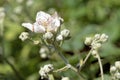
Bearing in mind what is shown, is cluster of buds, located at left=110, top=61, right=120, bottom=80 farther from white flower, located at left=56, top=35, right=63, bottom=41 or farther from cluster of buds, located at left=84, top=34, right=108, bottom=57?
white flower, located at left=56, top=35, right=63, bottom=41

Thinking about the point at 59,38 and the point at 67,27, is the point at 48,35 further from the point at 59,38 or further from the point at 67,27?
the point at 67,27

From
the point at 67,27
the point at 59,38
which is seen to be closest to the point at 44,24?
the point at 59,38

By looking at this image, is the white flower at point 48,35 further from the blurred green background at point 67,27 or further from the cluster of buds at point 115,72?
the blurred green background at point 67,27

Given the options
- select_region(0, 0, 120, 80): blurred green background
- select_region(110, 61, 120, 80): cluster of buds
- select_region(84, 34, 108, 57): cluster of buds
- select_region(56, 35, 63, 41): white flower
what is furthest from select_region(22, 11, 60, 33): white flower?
select_region(0, 0, 120, 80): blurred green background

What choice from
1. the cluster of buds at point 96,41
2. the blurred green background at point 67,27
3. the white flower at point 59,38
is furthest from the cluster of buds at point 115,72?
the blurred green background at point 67,27

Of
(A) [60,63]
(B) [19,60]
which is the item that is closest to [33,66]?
(B) [19,60]
